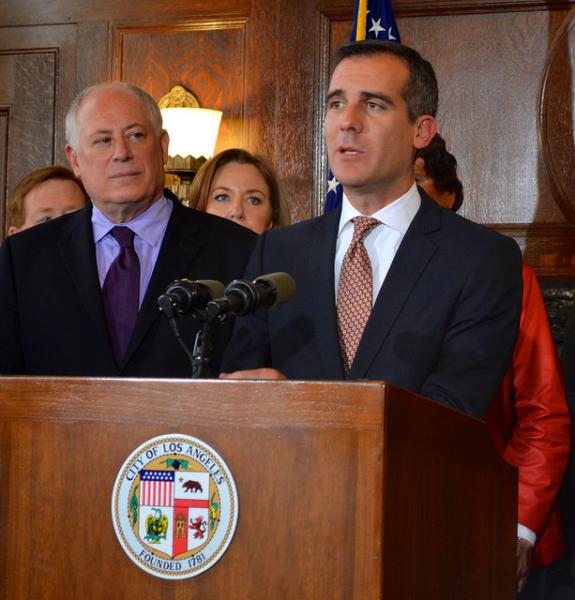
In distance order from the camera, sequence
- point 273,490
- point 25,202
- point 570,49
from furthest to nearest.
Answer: point 570,49, point 25,202, point 273,490

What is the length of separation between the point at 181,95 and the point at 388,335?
333 centimetres

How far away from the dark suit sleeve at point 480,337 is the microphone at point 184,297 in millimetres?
606

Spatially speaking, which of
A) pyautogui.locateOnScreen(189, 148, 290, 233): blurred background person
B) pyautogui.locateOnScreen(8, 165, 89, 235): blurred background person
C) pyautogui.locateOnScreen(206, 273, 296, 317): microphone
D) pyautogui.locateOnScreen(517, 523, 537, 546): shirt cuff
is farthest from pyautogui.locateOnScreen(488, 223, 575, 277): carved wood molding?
pyautogui.locateOnScreen(206, 273, 296, 317): microphone

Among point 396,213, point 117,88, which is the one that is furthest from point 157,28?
point 396,213

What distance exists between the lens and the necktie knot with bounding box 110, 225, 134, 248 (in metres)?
3.04

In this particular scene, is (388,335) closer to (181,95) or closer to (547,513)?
(547,513)

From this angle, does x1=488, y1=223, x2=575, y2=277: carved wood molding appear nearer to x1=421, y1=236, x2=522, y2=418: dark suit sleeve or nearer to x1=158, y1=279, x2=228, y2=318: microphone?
x1=421, y1=236, x2=522, y2=418: dark suit sleeve

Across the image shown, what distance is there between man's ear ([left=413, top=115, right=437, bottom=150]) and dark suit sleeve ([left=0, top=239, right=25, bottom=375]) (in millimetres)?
1074

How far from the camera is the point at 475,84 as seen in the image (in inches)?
200

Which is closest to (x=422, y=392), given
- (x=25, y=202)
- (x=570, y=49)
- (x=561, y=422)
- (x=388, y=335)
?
(x=388, y=335)

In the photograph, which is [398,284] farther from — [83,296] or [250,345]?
[83,296]

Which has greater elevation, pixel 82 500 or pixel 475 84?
pixel 475 84

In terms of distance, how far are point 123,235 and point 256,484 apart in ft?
5.18

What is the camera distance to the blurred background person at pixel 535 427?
302 centimetres
